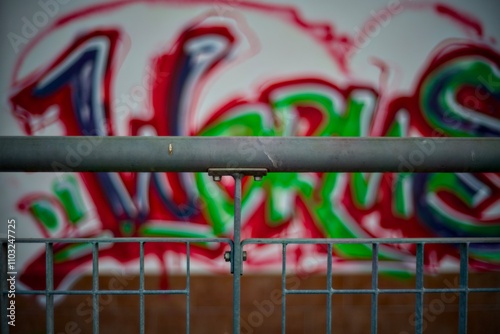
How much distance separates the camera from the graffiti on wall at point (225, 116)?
395 cm

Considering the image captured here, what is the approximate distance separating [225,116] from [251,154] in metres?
2.13

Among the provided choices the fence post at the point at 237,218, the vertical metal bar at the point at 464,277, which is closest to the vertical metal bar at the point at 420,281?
the vertical metal bar at the point at 464,277

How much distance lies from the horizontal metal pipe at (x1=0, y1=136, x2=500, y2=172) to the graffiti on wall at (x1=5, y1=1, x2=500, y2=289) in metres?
2.06

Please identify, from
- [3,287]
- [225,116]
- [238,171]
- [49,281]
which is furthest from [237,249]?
[225,116]

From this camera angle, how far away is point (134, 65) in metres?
3.94

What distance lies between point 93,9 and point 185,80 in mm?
953

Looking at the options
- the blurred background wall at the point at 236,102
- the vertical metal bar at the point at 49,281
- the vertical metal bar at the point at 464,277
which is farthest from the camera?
the blurred background wall at the point at 236,102

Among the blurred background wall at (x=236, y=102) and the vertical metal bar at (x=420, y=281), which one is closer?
the vertical metal bar at (x=420, y=281)

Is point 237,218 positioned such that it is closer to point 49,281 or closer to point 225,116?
point 49,281

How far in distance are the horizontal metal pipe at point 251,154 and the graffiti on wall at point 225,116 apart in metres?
2.06

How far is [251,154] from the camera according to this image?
76.1 inches

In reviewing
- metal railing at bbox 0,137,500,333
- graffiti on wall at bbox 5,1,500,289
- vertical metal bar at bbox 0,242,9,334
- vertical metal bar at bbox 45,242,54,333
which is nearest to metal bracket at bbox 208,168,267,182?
metal railing at bbox 0,137,500,333

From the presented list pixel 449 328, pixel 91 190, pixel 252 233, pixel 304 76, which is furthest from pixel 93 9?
pixel 449 328

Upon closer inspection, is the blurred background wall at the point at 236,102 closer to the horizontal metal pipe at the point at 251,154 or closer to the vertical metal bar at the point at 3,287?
the vertical metal bar at the point at 3,287
